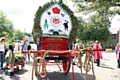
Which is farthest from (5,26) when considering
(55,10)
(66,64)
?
(55,10)

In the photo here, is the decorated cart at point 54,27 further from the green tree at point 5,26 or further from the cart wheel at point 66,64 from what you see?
the green tree at point 5,26

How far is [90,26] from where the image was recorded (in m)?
58.4

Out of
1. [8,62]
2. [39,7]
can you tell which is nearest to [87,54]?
[39,7]

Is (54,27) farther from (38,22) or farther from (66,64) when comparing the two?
(66,64)

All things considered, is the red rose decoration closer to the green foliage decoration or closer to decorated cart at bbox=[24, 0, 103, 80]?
decorated cart at bbox=[24, 0, 103, 80]

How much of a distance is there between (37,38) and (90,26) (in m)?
50.3

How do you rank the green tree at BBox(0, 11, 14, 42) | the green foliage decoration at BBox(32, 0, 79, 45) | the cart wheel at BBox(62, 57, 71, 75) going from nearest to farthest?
the green foliage decoration at BBox(32, 0, 79, 45)
the cart wheel at BBox(62, 57, 71, 75)
the green tree at BBox(0, 11, 14, 42)

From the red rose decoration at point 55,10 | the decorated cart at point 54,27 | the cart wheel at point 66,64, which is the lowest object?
the cart wheel at point 66,64

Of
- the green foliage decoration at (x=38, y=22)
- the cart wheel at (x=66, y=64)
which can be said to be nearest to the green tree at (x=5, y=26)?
the cart wheel at (x=66, y=64)

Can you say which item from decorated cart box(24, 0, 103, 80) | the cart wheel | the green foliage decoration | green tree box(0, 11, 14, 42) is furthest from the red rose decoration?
green tree box(0, 11, 14, 42)

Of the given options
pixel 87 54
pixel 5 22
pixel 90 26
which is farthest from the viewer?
pixel 5 22

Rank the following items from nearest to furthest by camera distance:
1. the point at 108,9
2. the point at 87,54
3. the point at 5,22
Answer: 1. the point at 87,54
2. the point at 108,9
3. the point at 5,22

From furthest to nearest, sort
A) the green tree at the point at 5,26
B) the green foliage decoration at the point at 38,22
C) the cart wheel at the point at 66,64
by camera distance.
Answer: the green tree at the point at 5,26 < the cart wheel at the point at 66,64 < the green foliage decoration at the point at 38,22

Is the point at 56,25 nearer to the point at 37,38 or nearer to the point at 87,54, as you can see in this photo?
the point at 37,38
